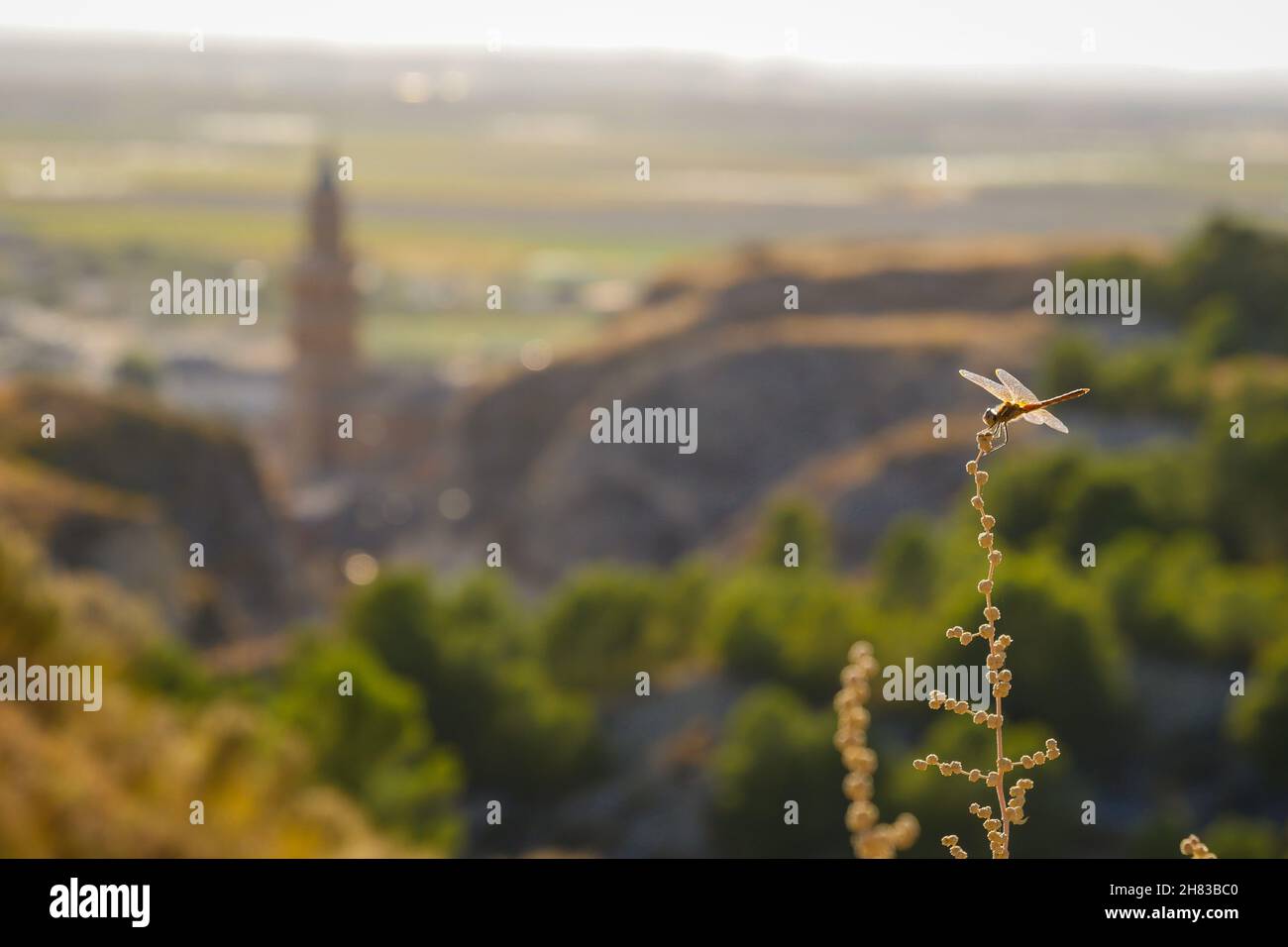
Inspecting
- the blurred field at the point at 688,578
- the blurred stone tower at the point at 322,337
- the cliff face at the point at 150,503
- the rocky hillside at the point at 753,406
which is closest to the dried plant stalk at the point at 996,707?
the blurred field at the point at 688,578

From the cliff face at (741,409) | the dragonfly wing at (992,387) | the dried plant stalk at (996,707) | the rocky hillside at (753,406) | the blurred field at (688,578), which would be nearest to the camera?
the dried plant stalk at (996,707)

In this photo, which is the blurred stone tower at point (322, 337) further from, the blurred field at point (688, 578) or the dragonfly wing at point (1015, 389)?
the dragonfly wing at point (1015, 389)

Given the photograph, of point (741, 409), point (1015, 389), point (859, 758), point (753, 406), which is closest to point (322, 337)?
point (741, 409)

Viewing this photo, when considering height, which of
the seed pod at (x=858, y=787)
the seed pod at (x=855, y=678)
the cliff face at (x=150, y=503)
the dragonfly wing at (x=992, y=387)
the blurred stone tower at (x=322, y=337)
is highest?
the blurred stone tower at (x=322, y=337)

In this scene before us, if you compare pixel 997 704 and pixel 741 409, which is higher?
pixel 741 409

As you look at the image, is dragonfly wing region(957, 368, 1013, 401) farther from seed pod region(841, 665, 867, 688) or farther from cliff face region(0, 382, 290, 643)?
cliff face region(0, 382, 290, 643)

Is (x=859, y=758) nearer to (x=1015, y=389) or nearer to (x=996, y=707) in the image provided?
(x=996, y=707)

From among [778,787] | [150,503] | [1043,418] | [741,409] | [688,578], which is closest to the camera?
[1043,418]
